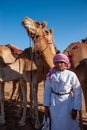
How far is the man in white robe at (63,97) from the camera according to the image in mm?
5801

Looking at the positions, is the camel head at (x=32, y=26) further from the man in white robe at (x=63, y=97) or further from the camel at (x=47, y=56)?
the man in white robe at (x=63, y=97)

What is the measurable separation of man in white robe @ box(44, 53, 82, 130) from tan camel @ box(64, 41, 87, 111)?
2146mm

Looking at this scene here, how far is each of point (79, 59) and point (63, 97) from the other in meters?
2.82

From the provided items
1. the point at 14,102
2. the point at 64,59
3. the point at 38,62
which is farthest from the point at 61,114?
Result: the point at 14,102

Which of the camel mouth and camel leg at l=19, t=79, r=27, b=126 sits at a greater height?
the camel mouth

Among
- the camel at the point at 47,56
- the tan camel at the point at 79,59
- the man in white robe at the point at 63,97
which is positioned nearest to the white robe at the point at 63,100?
the man in white robe at the point at 63,97

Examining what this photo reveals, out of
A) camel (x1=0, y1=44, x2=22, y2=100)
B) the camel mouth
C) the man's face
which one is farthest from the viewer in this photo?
camel (x1=0, y1=44, x2=22, y2=100)

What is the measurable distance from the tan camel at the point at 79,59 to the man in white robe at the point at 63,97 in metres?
2.15

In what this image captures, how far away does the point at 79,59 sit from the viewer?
8.51 m

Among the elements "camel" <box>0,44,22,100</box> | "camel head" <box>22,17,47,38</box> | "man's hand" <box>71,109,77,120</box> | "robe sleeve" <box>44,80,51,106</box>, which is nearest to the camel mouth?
"camel head" <box>22,17,47,38</box>

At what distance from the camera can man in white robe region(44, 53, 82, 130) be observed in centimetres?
580

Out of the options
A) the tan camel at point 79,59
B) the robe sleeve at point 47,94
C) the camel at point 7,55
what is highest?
the camel at point 7,55

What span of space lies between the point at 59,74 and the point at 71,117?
31.2 inches

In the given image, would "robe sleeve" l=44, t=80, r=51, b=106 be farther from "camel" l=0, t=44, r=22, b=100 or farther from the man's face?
"camel" l=0, t=44, r=22, b=100
